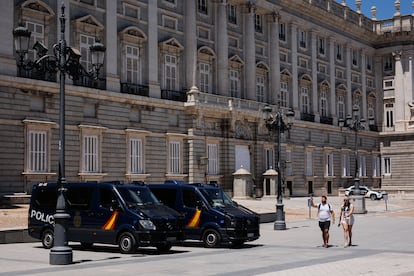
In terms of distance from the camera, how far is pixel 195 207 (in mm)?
22766

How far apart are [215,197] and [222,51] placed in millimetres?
30823

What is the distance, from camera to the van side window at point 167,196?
76.6 ft

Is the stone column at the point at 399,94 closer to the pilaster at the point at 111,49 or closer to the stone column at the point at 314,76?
the stone column at the point at 314,76

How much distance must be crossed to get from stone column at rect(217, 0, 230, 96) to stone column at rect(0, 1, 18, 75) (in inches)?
784

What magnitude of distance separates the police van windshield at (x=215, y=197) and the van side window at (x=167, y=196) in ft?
3.39

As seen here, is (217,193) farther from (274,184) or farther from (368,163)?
(368,163)

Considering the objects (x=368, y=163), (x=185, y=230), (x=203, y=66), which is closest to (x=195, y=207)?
(x=185, y=230)

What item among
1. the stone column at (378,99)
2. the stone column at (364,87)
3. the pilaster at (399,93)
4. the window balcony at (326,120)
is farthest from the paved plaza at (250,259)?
the stone column at (378,99)

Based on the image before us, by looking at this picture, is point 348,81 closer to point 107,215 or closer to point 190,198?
point 190,198

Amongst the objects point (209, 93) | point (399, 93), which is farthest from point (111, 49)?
point (399, 93)

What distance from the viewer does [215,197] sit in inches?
915

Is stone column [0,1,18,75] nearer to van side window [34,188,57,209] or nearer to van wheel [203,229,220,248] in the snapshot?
van side window [34,188,57,209]

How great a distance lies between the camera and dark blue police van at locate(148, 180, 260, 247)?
21953 millimetres

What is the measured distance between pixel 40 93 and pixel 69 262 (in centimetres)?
2101
